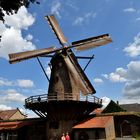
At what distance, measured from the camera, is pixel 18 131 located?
35906mm

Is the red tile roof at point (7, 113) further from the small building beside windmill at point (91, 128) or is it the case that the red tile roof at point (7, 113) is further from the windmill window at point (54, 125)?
the windmill window at point (54, 125)

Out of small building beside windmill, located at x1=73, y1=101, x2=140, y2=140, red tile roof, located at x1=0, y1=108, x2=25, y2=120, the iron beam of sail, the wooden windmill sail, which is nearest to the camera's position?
small building beside windmill, located at x1=73, y1=101, x2=140, y2=140

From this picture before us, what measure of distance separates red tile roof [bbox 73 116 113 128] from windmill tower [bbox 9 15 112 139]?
1280 mm

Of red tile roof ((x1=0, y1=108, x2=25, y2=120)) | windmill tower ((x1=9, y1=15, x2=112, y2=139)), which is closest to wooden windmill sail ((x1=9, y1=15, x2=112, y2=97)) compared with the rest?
windmill tower ((x1=9, y1=15, x2=112, y2=139))

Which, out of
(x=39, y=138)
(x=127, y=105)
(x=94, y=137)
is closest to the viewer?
(x=94, y=137)

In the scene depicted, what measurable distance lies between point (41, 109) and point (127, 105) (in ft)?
96.2

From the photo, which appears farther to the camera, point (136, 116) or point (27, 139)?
point (27, 139)

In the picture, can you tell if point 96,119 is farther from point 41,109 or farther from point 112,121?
point 41,109

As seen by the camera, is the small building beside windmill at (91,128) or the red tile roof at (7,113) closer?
the small building beside windmill at (91,128)

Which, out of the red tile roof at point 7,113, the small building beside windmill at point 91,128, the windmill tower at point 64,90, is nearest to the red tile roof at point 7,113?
the red tile roof at point 7,113

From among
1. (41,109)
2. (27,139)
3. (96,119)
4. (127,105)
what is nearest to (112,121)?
(96,119)

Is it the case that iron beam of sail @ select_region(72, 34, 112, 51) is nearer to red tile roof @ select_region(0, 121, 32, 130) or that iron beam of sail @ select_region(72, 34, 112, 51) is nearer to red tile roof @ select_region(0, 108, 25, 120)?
red tile roof @ select_region(0, 121, 32, 130)

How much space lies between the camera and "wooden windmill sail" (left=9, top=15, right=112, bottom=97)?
31906 millimetres

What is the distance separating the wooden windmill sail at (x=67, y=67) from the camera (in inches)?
1256
